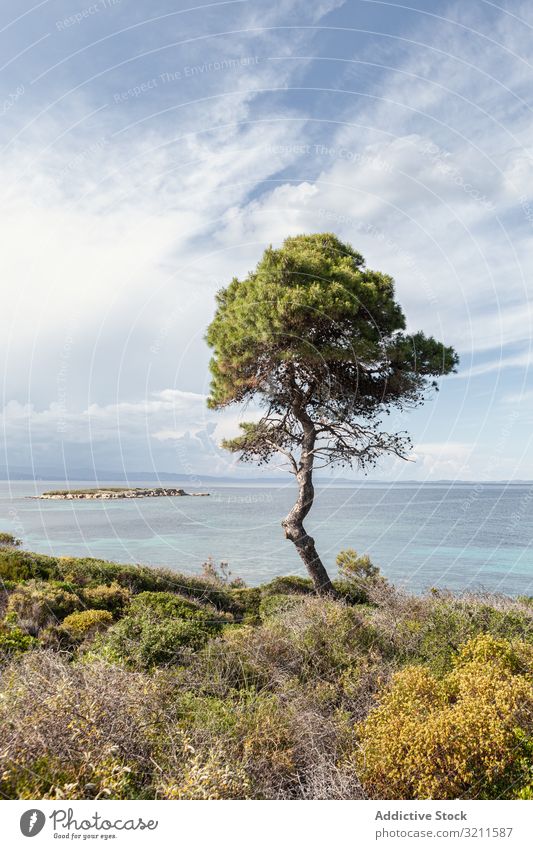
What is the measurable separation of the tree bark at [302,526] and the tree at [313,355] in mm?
29

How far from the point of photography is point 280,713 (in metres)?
5.50

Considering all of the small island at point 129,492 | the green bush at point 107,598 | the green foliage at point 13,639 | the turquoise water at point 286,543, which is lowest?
the turquoise water at point 286,543

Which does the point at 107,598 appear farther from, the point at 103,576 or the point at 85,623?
the point at 85,623

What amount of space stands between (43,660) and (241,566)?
22.2m

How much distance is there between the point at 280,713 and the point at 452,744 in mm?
1788

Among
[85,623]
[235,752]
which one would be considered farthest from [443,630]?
[85,623]

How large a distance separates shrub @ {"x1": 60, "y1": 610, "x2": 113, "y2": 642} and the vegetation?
0.98 metres

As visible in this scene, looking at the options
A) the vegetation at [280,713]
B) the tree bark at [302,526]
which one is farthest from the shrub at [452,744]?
the tree bark at [302,526]

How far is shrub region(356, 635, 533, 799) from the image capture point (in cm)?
454

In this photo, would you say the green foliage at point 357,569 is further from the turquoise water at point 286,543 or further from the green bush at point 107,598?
the green bush at point 107,598

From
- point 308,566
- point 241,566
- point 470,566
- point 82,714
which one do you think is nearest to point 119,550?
point 241,566

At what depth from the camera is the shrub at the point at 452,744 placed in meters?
4.54

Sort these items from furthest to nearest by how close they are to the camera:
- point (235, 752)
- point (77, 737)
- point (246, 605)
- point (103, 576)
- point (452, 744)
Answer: point (246, 605) < point (103, 576) < point (235, 752) < point (452, 744) < point (77, 737)

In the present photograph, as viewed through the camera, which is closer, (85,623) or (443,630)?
(443,630)
